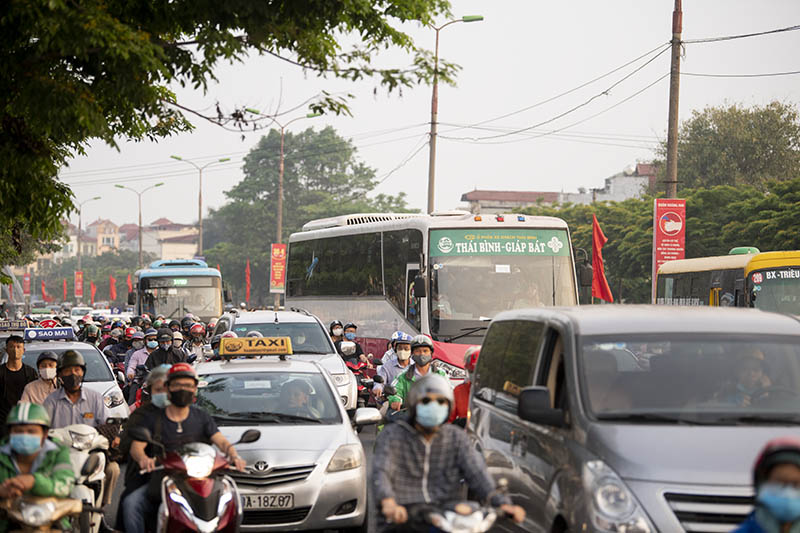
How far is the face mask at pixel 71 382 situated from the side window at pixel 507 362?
336 centimetres

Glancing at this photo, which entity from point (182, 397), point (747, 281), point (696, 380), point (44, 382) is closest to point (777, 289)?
point (747, 281)

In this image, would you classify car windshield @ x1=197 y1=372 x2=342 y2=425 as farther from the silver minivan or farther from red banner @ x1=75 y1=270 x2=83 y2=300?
red banner @ x1=75 y1=270 x2=83 y2=300

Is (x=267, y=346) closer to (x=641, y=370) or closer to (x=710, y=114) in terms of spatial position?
(x=641, y=370)

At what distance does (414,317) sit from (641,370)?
13.5 m

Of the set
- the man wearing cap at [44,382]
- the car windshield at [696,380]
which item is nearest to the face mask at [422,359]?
the man wearing cap at [44,382]

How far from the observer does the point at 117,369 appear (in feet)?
63.5

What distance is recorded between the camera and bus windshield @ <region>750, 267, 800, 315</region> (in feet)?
73.2

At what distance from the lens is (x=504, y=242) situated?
772 inches

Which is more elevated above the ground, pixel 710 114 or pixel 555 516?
pixel 710 114

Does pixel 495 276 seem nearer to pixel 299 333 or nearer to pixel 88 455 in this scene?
pixel 299 333

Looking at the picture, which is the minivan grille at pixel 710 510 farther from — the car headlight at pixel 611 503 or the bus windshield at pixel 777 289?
the bus windshield at pixel 777 289

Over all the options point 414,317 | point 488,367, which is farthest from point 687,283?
point 488,367

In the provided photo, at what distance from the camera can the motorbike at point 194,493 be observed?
694cm

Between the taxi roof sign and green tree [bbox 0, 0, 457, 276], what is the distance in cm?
210
